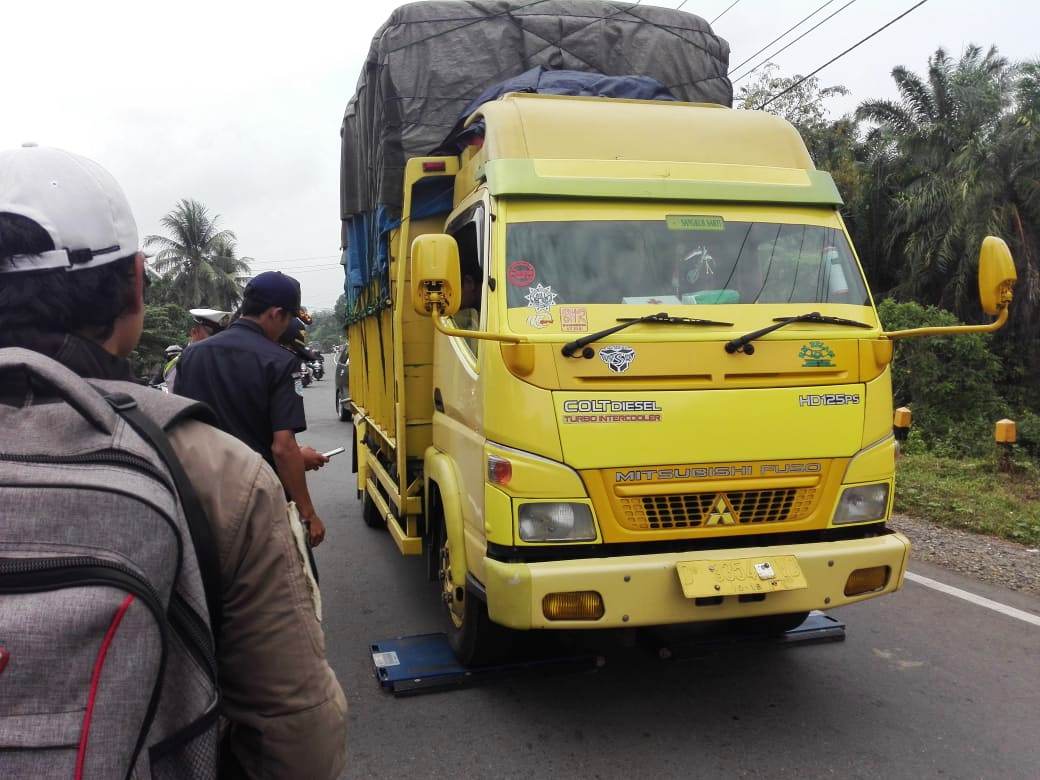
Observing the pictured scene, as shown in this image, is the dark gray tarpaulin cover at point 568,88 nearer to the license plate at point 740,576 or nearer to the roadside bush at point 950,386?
the license plate at point 740,576

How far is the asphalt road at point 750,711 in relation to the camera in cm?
339

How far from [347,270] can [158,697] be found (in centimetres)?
701

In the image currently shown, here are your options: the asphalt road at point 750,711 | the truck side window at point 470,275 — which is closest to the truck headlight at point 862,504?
the asphalt road at point 750,711

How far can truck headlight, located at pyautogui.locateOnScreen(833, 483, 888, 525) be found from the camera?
12.2ft

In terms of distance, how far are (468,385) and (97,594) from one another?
9.76ft

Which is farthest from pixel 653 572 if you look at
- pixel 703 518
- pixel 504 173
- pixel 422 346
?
pixel 422 346

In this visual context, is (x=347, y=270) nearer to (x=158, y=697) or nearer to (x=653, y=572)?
(x=653, y=572)

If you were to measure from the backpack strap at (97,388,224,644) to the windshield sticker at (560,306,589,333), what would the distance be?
2611mm

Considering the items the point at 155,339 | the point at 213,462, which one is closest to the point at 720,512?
the point at 213,462

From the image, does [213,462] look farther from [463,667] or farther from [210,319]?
[210,319]

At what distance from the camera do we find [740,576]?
3.39 metres

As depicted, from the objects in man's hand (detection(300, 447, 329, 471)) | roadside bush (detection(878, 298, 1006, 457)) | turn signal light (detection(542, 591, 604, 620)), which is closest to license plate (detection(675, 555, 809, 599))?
turn signal light (detection(542, 591, 604, 620))

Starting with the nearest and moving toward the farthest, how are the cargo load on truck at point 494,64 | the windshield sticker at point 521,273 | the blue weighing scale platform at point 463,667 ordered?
the windshield sticker at point 521,273
the blue weighing scale platform at point 463,667
the cargo load on truck at point 494,64

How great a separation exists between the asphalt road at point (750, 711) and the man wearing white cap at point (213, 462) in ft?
7.50
